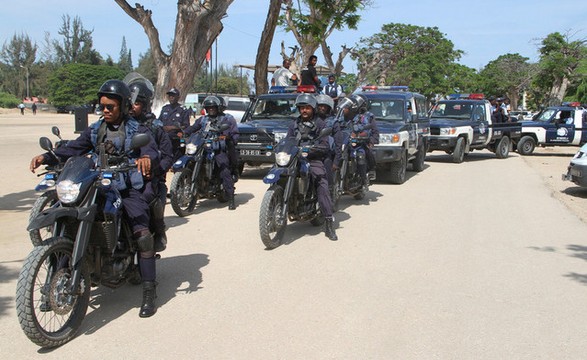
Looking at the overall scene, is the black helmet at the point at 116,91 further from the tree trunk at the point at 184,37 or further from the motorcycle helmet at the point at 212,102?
the tree trunk at the point at 184,37

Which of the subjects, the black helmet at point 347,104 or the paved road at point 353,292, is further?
the black helmet at point 347,104

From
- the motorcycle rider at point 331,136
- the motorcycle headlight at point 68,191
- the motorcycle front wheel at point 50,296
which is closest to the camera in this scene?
the motorcycle front wheel at point 50,296

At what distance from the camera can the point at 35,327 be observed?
4008 millimetres

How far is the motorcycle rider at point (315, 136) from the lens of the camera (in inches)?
306

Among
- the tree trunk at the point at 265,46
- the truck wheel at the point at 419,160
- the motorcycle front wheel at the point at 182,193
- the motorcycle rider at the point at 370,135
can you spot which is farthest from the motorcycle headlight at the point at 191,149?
the tree trunk at the point at 265,46

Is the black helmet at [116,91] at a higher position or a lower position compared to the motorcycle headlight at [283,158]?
higher

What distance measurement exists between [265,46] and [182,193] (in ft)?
35.2

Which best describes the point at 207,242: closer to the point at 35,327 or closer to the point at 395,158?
the point at 35,327

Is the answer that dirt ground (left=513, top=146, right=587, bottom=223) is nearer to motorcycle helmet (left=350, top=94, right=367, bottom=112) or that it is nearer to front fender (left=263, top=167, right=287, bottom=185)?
motorcycle helmet (left=350, top=94, right=367, bottom=112)

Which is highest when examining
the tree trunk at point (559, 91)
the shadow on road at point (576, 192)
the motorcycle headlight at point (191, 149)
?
the tree trunk at point (559, 91)

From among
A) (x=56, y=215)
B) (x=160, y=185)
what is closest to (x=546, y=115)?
(x=160, y=185)

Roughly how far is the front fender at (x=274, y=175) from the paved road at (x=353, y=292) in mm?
865

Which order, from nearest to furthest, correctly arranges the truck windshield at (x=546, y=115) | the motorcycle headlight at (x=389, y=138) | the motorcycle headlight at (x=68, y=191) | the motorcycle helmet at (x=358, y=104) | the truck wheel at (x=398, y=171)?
the motorcycle headlight at (x=68, y=191) < the motorcycle helmet at (x=358, y=104) < the motorcycle headlight at (x=389, y=138) < the truck wheel at (x=398, y=171) < the truck windshield at (x=546, y=115)

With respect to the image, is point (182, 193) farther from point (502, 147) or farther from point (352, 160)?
point (502, 147)
